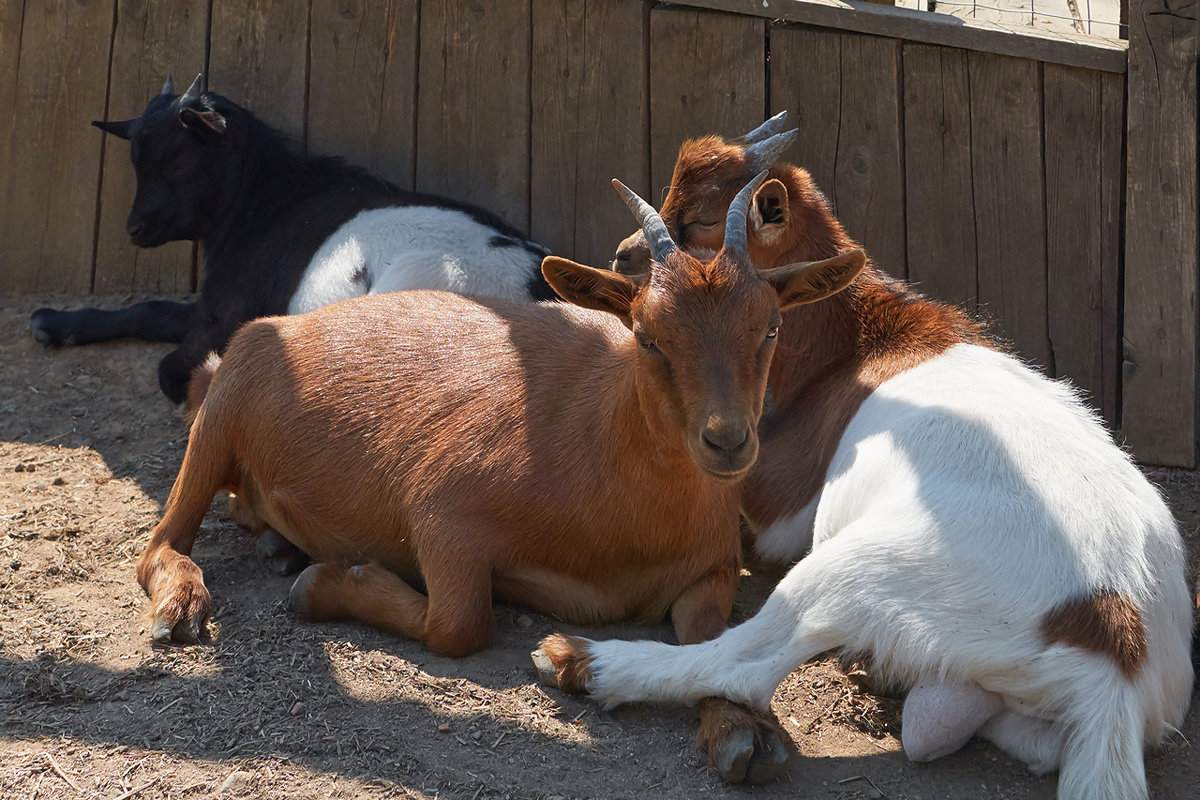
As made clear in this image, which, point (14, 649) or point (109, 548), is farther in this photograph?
point (109, 548)

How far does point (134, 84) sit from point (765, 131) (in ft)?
11.4

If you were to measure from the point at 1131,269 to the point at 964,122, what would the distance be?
1003 mm

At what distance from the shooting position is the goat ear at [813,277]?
332cm

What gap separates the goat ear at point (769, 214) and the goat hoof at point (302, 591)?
2.08 metres

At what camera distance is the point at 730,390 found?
3068 millimetres

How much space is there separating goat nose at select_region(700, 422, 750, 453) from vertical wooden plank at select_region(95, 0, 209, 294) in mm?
4277

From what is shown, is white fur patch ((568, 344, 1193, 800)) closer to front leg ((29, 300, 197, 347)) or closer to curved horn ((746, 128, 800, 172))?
curved horn ((746, 128, 800, 172))

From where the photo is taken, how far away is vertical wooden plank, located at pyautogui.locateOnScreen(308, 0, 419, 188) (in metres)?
5.69

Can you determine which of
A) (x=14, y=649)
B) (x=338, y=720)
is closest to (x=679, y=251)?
(x=338, y=720)

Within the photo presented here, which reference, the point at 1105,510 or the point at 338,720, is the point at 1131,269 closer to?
the point at 1105,510

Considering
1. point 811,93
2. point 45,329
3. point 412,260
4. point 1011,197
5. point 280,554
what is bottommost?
point 280,554

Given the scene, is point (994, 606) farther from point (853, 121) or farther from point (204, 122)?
point (204, 122)

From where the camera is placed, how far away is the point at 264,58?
5.89 metres

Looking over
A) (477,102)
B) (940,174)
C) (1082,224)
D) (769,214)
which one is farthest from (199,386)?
(1082,224)
